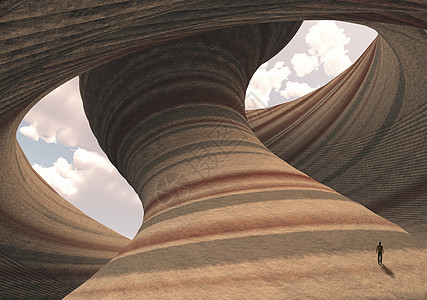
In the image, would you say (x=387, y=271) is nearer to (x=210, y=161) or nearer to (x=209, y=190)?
(x=209, y=190)

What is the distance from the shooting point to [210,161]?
1.16 metres

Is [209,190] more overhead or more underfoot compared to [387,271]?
more overhead

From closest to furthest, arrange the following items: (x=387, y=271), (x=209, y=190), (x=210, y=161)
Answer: (x=387, y=271), (x=209, y=190), (x=210, y=161)

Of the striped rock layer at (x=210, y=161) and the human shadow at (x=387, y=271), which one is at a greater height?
the striped rock layer at (x=210, y=161)

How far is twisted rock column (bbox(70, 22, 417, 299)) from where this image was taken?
0.70 metres

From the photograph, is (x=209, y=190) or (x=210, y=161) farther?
(x=210, y=161)

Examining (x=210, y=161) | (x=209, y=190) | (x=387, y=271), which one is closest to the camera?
(x=387, y=271)

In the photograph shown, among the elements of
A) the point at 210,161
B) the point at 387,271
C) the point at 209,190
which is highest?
the point at 210,161

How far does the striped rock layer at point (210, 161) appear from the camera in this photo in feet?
1.99

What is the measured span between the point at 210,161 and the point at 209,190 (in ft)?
0.54

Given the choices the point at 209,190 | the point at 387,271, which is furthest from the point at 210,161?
the point at 387,271

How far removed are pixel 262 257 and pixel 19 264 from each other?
200 cm

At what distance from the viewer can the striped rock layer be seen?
23.8 inches

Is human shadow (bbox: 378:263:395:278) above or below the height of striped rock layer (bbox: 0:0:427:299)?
below
